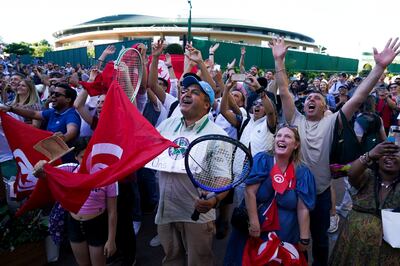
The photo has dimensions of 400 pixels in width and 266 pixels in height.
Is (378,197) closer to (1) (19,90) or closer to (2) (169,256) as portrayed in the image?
(2) (169,256)

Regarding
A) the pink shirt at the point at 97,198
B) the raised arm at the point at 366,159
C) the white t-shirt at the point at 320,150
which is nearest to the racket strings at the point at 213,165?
the pink shirt at the point at 97,198

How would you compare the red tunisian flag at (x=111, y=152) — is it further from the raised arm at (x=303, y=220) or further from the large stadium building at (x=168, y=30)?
the large stadium building at (x=168, y=30)

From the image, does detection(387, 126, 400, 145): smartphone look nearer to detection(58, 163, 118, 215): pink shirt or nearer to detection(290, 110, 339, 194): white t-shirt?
detection(290, 110, 339, 194): white t-shirt

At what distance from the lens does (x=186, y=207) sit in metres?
2.71

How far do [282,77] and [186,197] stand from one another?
60.5 inches

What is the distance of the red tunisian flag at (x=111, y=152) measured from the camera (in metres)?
2.48

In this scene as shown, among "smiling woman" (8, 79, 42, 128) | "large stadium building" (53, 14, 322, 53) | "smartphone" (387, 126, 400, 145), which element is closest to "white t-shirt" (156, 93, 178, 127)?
"smiling woman" (8, 79, 42, 128)

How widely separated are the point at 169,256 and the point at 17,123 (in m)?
2.11

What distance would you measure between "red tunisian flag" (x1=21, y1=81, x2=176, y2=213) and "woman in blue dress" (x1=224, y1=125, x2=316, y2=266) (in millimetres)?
850

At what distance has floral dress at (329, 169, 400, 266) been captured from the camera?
2600mm

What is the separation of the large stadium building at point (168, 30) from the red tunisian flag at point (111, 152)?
6632cm

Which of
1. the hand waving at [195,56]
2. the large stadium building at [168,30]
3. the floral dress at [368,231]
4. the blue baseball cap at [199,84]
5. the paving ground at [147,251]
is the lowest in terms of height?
the paving ground at [147,251]

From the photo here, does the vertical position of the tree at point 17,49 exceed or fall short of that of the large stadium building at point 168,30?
it falls short

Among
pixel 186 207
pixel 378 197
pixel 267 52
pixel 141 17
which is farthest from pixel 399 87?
pixel 141 17
